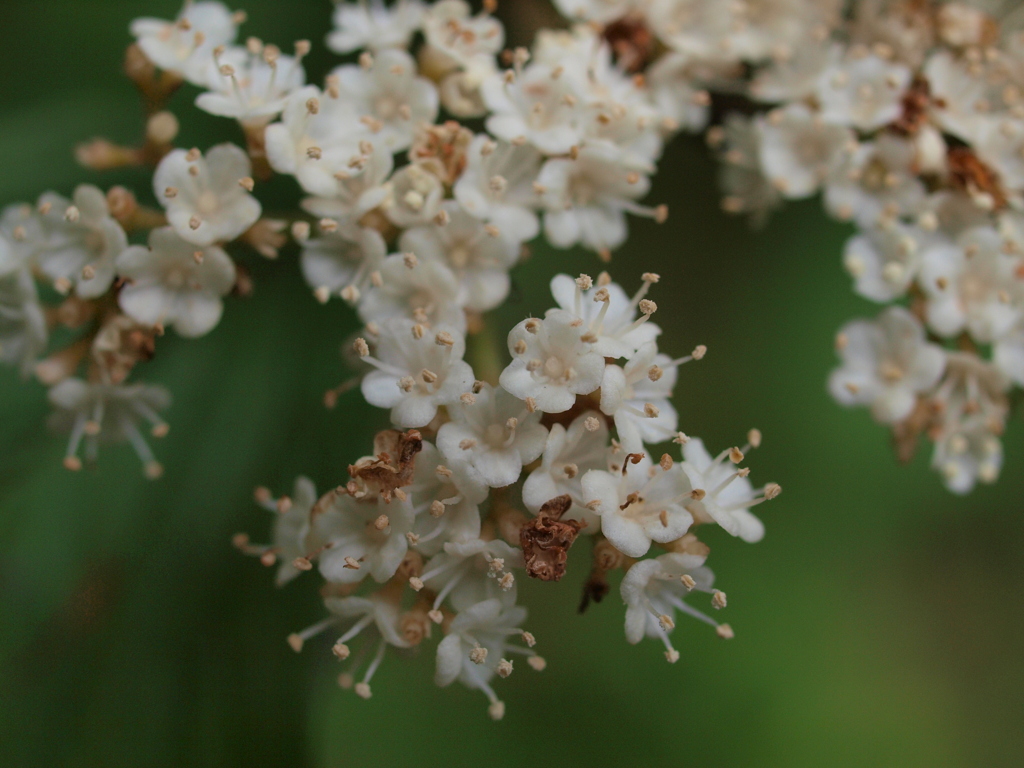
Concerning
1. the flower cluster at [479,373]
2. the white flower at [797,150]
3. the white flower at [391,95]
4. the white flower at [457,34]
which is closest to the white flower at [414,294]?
the flower cluster at [479,373]

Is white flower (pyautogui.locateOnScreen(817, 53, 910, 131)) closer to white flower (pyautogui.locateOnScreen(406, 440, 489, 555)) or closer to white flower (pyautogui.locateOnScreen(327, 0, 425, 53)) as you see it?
white flower (pyautogui.locateOnScreen(327, 0, 425, 53))

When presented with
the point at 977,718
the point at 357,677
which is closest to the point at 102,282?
the point at 357,677

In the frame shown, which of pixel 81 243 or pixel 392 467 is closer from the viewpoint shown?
pixel 392 467

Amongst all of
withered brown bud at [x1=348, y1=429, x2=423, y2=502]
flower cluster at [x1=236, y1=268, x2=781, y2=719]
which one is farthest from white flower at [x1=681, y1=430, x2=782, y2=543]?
withered brown bud at [x1=348, y1=429, x2=423, y2=502]

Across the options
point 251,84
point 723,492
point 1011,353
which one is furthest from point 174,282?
point 1011,353

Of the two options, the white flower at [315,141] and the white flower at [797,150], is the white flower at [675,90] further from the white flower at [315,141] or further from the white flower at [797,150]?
the white flower at [315,141]

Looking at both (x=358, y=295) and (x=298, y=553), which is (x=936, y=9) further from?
(x=298, y=553)

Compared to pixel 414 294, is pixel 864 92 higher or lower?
higher

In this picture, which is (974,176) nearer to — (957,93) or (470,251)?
(957,93)
